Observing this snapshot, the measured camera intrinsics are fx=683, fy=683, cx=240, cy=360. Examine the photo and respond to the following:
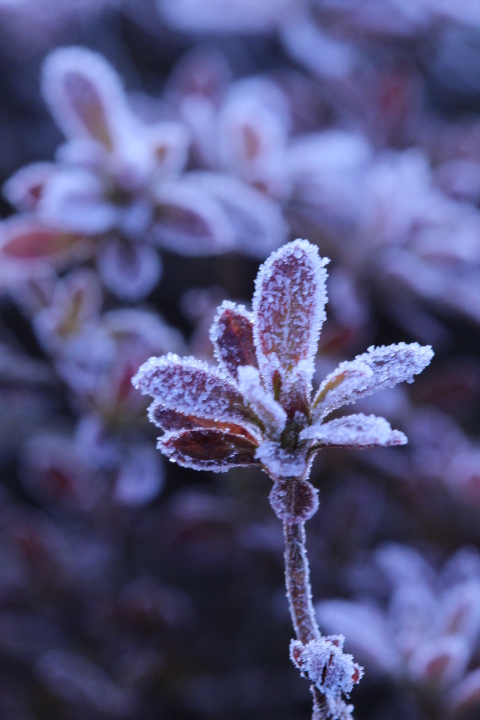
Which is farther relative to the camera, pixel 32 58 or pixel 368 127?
pixel 32 58

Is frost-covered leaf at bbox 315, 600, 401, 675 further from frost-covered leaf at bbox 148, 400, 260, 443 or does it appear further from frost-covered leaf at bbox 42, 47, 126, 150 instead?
frost-covered leaf at bbox 42, 47, 126, 150

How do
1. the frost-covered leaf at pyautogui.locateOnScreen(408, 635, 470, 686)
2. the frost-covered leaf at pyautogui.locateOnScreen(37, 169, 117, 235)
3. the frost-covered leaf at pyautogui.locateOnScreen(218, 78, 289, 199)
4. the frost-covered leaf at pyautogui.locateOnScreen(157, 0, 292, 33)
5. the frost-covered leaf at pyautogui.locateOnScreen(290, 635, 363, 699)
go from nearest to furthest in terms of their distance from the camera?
the frost-covered leaf at pyautogui.locateOnScreen(290, 635, 363, 699), the frost-covered leaf at pyautogui.locateOnScreen(408, 635, 470, 686), the frost-covered leaf at pyautogui.locateOnScreen(37, 169, 117, 235), the frost-covered leaf at pyautogui.locateOnScreen(218, 78, 289, 199), the frost-covered leaf at pyautogui.locateOnScreen(157, 0, 292, 33)

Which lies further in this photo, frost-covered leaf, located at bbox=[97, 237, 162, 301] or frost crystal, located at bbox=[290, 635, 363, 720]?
frost-covered leaf, located at bbox=[97, 237, 162, 301]

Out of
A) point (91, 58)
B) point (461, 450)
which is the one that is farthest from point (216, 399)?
point (461, 450)

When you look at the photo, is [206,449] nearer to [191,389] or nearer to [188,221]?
[191,389]

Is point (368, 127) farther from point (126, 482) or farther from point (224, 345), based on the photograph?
point (224, 345)


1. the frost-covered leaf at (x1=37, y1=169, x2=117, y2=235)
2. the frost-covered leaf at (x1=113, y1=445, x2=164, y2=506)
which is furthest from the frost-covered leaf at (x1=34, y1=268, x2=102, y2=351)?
the frost-covered leaf at (x1=113, y1=445, x2=164, y2=506)

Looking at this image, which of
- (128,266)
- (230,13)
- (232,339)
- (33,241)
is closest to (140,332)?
(128,266)
